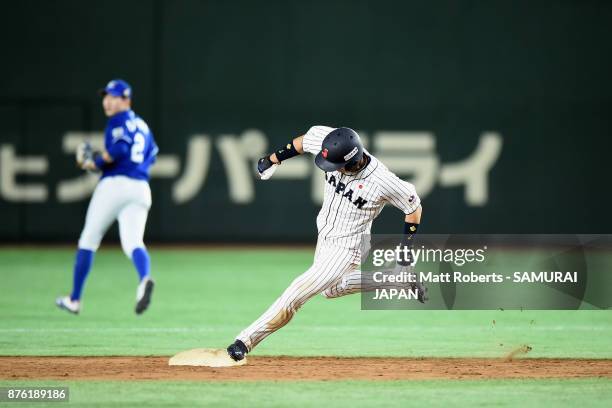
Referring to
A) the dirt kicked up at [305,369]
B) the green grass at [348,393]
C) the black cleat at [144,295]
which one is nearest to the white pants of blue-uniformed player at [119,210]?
the black cleat at [144,295]

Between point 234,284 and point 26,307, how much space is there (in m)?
3.17

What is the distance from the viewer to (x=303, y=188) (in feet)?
63.1

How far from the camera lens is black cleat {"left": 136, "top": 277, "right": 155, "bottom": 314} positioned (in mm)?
9984

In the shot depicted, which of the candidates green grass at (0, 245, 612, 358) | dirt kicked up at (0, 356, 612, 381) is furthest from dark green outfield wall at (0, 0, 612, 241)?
dirt kicked up at (0, 356, 612, 381)

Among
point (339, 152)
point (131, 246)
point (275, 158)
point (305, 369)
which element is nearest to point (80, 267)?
point (131, 246)

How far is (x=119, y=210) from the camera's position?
10.5 meters

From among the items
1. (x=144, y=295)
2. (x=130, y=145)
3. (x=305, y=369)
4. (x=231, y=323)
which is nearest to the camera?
(x=305, y=369)

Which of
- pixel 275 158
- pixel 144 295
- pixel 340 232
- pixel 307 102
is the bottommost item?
pixel 144 295

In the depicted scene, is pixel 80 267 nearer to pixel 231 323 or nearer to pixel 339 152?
pixel 231 323

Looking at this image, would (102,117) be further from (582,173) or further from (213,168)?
(582,173)

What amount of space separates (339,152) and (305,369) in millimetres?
1682

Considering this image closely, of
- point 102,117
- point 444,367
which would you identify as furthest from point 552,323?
point 102,117

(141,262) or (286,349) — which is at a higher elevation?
(141,262)

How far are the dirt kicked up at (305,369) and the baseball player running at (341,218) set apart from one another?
345 millimetres
